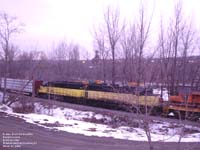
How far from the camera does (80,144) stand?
11.6m

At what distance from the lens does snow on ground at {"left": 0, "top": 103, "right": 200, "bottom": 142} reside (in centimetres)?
1433

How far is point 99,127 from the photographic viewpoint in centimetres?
1645

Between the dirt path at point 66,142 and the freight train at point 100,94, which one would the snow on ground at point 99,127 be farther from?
the freight train at point 100,94

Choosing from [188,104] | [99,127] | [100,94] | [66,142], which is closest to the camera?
[66,142]

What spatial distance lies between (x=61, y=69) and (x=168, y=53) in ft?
118

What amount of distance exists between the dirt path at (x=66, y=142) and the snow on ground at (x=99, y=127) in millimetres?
741

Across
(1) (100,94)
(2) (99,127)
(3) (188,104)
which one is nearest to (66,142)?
(2) (99,127)

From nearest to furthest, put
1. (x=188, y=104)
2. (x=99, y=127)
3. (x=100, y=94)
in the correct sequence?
(x=99, y=127) < (x=188, y=104) < (x=100, y=94)

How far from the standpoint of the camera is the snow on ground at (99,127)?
564 inches

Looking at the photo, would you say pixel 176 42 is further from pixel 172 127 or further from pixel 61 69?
pixel 61 69

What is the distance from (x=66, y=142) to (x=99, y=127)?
4949 mm

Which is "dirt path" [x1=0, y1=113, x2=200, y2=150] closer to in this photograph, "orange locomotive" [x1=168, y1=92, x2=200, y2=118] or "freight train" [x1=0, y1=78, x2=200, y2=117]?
"freight train" [x1=0, y1=78, x2=200, y2=117]

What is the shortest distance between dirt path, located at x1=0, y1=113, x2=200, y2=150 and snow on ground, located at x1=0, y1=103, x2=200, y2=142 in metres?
0.74

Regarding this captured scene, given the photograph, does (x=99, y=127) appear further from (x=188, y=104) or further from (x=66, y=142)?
(x=188, y=104)
